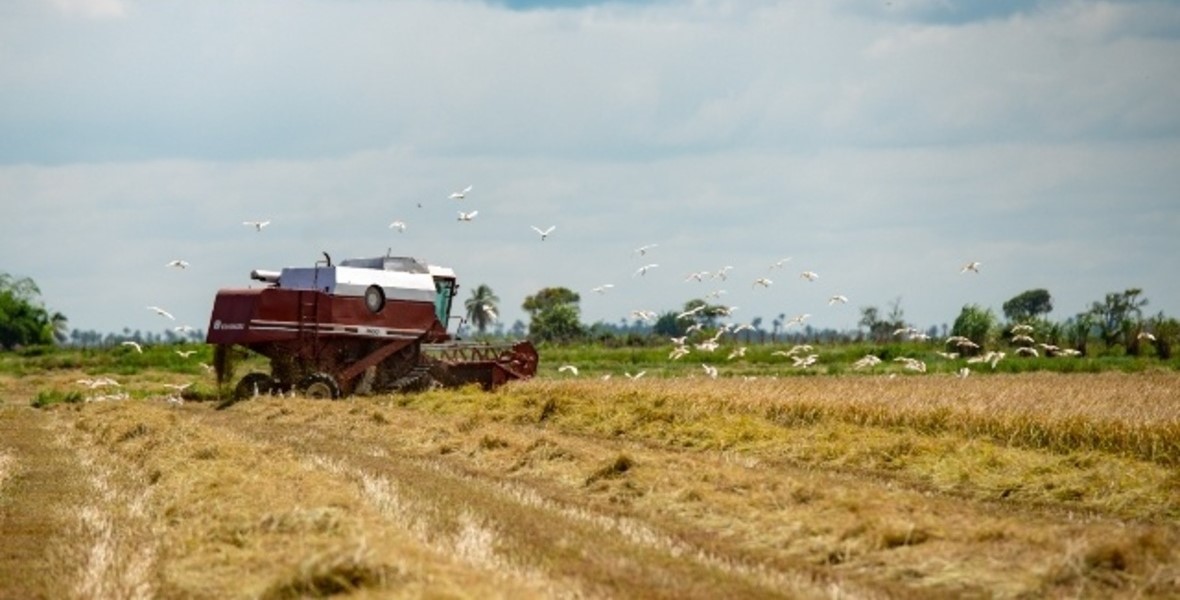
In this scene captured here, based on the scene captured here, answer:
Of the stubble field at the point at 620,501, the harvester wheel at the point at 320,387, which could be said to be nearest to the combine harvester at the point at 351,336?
the harvester wheel at the point at 320,387

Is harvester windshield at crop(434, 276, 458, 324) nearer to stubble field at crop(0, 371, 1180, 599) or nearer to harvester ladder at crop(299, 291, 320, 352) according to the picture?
harvester ladder at crop(299, 291, 320, 352)

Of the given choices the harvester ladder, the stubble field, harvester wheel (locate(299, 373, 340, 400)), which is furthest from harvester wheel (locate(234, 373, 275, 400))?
the stubble field

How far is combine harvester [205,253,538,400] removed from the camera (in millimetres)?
33688

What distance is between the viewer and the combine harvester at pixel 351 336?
33.7 m

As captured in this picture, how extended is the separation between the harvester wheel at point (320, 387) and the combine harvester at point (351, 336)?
0.02 metres

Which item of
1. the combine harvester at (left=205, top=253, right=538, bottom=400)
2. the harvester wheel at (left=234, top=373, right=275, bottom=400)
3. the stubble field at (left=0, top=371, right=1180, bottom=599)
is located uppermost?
the combine harvester at (left=205, top=253, right=538, bottom=400)

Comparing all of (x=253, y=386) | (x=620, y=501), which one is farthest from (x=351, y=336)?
(x=620, y=501)

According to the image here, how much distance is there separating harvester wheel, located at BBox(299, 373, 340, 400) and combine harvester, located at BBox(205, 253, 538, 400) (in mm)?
23

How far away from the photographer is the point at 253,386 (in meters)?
34.7

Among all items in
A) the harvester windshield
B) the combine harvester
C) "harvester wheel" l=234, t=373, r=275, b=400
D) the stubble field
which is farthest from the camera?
the harvester windshield

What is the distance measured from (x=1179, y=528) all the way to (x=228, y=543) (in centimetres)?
867

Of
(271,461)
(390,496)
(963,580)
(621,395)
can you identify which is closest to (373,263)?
(621,395)

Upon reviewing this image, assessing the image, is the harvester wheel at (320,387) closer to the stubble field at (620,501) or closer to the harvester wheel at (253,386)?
the harvester wheel at (253,386)

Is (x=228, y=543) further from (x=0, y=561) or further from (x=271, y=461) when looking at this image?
(x=271, y=461)
